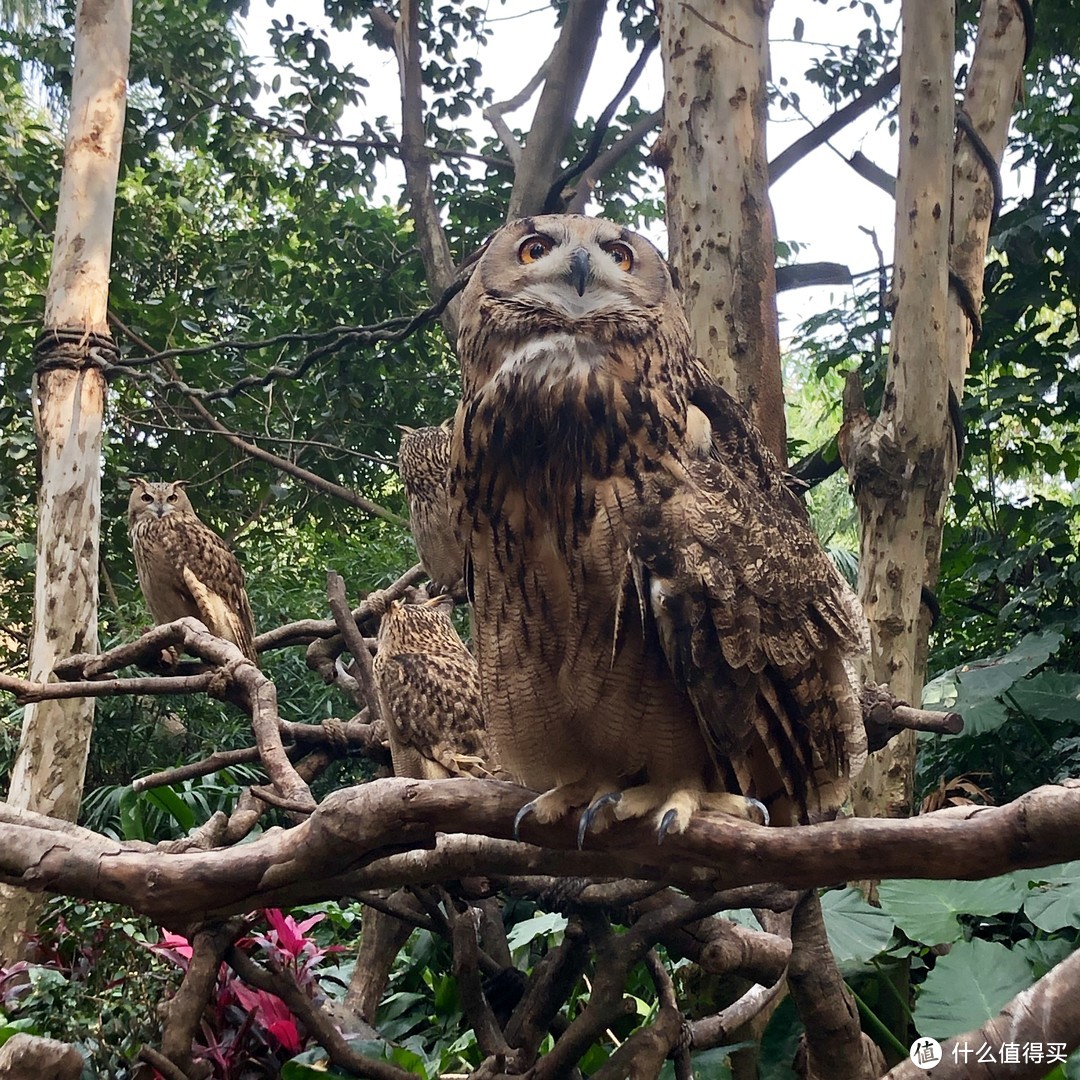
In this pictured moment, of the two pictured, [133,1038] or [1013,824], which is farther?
[133,1038]

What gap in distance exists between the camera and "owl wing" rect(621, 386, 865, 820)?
1595 mm

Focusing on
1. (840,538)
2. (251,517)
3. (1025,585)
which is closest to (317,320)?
(251,517)

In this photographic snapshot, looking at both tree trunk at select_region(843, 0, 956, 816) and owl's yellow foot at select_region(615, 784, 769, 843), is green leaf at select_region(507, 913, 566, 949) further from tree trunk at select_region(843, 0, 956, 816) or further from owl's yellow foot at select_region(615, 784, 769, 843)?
owl's yellow foot at select_region(615, 784, 769, 843)

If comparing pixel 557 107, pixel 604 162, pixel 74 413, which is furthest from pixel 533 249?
pixel 604 162

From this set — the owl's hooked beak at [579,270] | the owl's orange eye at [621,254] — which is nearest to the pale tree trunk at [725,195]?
the owl's orange eye at [621,254]

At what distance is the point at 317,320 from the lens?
666 cm

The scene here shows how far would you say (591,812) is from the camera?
5.49ft

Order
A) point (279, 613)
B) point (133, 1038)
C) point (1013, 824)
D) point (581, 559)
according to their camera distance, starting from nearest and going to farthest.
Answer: point (1013, 824)
point (581, 559)
point (133, 1038)
point (279, 613)

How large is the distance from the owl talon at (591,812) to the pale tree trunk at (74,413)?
2.98 m

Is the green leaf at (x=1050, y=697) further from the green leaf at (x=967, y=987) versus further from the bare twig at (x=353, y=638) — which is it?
the bare twig at (x=353, y=638)

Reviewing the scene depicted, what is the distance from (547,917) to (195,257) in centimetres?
629

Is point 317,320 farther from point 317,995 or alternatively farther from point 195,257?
point 317,995

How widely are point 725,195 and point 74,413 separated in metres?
2.96

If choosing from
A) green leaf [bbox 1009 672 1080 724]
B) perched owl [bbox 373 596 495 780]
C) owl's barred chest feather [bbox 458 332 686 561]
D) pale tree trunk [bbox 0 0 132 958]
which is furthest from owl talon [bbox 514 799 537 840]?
green leaf [bbox 1009 672 1080 724]
